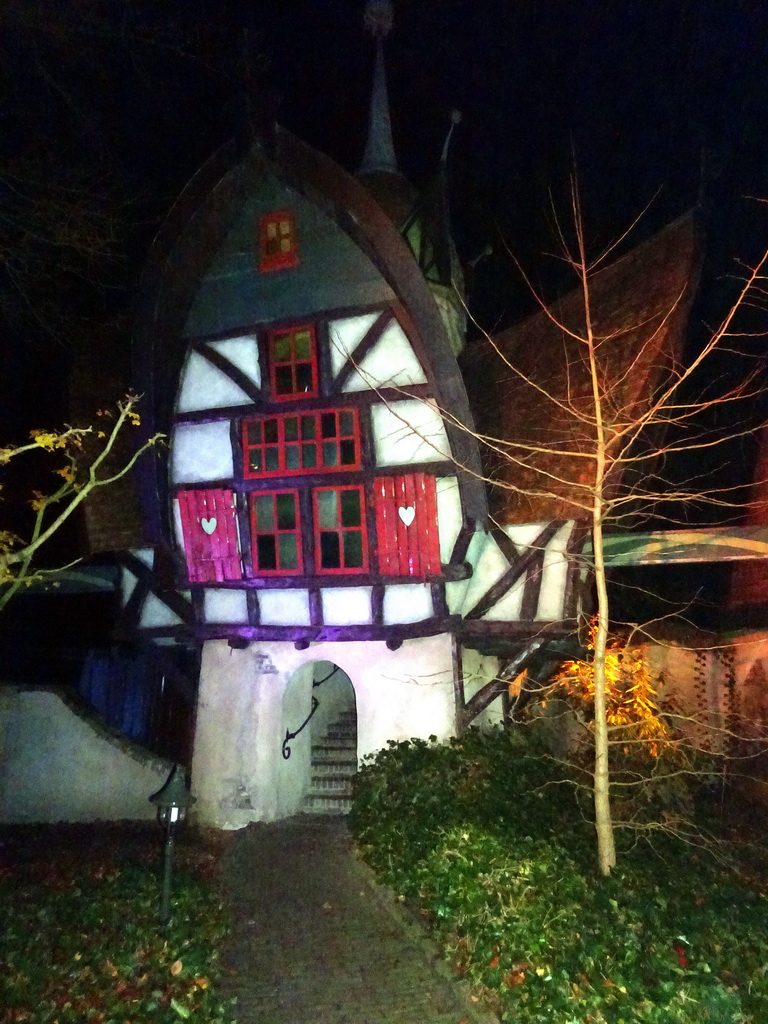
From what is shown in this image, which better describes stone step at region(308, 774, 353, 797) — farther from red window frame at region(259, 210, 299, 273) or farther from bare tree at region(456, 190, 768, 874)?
red window frame at region(259, 210, 299, 273)

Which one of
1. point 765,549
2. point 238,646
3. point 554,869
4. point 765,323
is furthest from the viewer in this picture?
point 765,323

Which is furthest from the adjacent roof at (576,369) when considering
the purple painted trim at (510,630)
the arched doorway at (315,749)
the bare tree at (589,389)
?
the arched doorway at (315,749)

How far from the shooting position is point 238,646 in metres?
9.09

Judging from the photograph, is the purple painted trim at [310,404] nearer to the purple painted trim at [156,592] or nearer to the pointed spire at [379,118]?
the purple painted trim at [156,592]

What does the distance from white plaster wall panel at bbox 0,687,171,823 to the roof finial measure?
12973mm

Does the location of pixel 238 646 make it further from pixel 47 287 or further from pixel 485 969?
pixel 47 287

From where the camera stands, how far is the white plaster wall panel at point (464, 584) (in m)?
8.39

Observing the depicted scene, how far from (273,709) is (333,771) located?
2.16m

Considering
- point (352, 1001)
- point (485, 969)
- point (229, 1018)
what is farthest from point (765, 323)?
point (229, 1018)

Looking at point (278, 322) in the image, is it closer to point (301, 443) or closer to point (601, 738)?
point (301, 443)

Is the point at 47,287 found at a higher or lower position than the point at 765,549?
higher

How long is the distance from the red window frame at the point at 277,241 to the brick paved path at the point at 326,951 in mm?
7690

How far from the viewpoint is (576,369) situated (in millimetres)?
8367

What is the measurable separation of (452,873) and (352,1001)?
129 cm
